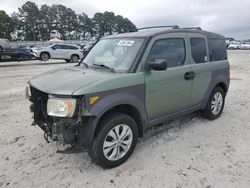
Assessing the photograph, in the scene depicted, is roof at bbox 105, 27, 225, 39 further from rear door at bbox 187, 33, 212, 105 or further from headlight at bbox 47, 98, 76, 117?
headlight at bbox 47, 98, 76, 117

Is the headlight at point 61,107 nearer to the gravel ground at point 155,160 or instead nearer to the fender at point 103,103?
the fender at point 103,103

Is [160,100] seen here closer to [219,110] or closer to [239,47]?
[219,110]

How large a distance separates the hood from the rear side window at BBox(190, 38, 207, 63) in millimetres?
1847

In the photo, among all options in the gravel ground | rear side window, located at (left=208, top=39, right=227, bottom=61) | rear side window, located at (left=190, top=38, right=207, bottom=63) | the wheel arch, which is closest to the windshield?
the wheel arch

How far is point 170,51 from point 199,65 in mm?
807

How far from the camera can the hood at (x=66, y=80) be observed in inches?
125

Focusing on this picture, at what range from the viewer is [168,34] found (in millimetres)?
4234

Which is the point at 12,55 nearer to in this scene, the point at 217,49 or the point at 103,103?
the point at 217,49

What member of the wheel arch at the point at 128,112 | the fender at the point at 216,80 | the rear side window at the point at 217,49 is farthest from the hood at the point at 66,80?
the rear side window at the point at 217,49

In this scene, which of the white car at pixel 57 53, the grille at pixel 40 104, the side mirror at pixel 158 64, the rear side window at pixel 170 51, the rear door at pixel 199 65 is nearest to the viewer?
the grille at pixel 40 104

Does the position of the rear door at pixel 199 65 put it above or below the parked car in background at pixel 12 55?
above

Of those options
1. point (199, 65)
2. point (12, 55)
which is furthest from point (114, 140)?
point (12, 55)

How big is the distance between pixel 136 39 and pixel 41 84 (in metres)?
1.58

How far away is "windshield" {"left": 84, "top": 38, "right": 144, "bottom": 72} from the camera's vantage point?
380 centimetres
